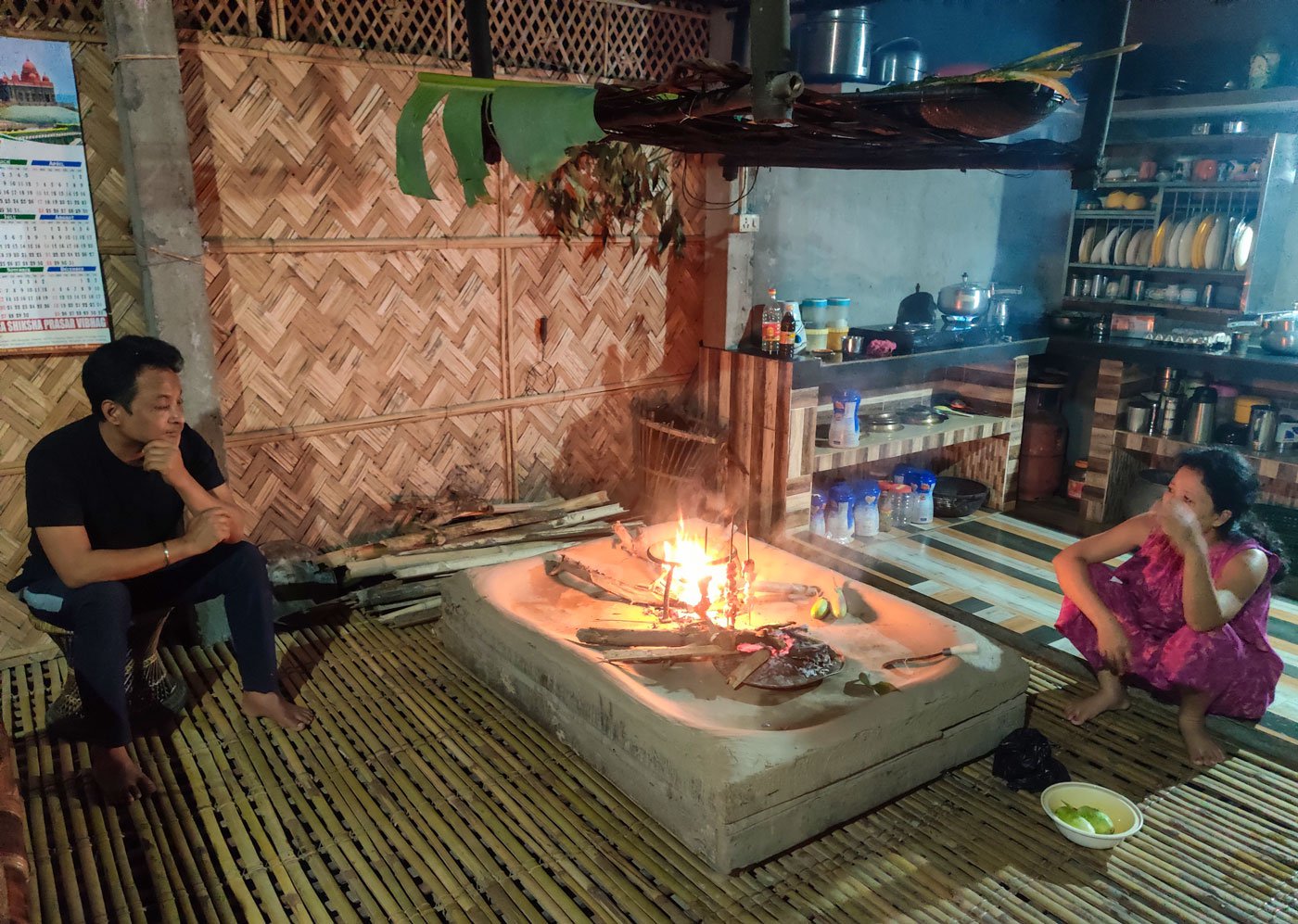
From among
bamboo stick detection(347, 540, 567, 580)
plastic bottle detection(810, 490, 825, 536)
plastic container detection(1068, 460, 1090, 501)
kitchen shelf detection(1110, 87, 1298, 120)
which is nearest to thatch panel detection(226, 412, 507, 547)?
bamboo stick detection(347, 540, 567, 580)

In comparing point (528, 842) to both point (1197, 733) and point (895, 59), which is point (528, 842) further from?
point (895, 59)

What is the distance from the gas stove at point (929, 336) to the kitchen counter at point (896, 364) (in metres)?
0.05

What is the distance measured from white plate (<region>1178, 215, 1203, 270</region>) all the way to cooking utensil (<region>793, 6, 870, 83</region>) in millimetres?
2593

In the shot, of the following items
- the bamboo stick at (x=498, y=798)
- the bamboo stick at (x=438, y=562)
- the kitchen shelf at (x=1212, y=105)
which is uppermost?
the kitchen shelf at (x=1212, y=105)

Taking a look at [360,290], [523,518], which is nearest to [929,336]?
[523,518]

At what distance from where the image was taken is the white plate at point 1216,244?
6.00 m

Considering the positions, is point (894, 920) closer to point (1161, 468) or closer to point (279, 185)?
point (279, 185)

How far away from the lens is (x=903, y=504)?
6223 millimetres

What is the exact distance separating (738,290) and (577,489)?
1.58 meters

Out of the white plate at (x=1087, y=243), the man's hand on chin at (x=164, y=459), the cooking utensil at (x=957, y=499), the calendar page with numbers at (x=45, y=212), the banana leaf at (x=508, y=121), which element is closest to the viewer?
the banana leaf at (x=508, y=121)

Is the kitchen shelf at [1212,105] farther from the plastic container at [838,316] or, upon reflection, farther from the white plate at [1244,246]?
the plastic container at [838,316]

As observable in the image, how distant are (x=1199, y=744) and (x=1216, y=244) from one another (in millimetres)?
4135

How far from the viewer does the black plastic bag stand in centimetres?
Result: 297

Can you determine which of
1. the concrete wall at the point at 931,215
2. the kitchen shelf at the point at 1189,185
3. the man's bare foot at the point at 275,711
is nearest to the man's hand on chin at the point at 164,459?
the man's bare foot at the point at 275,711
